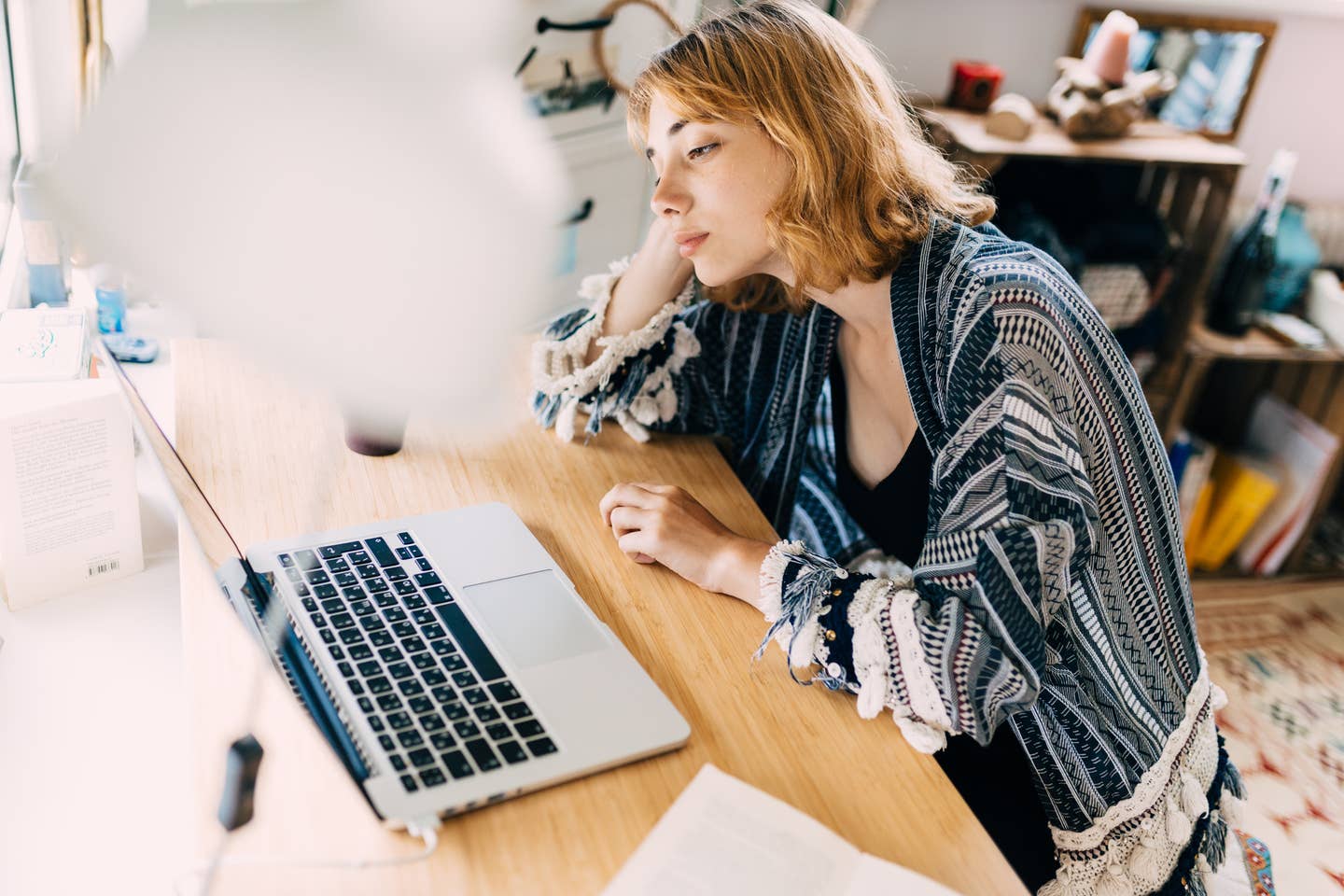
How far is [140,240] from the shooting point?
431 mm

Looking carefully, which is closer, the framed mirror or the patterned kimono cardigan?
the patterned kimono cardigan

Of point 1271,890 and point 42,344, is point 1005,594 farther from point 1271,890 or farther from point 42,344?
point 42,344

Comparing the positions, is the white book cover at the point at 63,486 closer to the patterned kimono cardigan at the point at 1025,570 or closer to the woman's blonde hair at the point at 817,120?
the patterned kimono cardigan at the point at 1025,570

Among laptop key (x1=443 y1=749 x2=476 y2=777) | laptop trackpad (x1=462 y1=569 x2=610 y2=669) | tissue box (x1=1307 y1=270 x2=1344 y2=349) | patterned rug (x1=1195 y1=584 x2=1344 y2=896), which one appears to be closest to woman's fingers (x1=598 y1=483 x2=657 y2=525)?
laptop trackpad (x1=462 y1=569 x2=610 y2=669)

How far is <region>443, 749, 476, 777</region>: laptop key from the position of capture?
66 centimetres

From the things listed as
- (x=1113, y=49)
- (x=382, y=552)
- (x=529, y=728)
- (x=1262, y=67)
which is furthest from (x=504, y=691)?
(x=1262, y=67)

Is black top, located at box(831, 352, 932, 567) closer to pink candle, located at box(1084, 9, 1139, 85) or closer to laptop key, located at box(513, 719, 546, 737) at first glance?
laptop key, located at box(513, 719, 546, 737)

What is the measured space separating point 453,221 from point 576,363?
656 millimetres

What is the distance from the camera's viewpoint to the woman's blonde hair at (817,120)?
93cm

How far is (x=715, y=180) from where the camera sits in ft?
3.15

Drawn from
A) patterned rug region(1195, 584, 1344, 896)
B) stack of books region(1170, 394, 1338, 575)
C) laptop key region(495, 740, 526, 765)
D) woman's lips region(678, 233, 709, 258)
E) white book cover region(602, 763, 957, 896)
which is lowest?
patterned rug region(1195, 584, 1344, 896)

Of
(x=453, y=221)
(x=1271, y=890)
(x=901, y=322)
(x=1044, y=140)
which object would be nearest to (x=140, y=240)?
(x=453, y=221)

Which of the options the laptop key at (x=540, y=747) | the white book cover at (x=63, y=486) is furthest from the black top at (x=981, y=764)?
the white book cover at (x=63, y=486)

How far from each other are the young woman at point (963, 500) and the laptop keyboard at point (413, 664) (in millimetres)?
204
